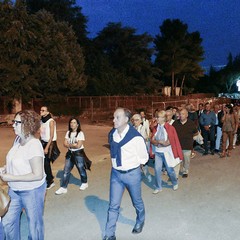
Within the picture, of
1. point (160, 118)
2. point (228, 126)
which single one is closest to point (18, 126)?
point (160, 118)

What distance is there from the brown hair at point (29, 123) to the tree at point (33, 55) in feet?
64.1

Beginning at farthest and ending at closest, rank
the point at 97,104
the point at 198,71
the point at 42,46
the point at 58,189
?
the point at 198,71 → the point at 97,104 → the point at 42,46 → the point at 58,189

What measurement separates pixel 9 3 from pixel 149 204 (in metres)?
19.9

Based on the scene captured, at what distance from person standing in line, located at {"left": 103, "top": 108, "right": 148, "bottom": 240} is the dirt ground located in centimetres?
46

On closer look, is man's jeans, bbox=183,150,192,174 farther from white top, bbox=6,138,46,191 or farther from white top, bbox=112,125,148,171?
white top, bbox=6,138,46,191

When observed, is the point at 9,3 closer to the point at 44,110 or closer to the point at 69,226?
the point at 44,110

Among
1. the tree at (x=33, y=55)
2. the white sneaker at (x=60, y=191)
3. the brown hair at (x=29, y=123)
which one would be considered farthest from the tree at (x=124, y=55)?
the brown hair at (x=29, y=123)

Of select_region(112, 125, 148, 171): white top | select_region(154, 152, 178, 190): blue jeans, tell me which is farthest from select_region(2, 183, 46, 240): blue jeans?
select_region(154, 152, 178, 190): blue jeans

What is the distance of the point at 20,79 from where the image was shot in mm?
22578

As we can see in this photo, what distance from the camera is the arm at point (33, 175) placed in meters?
3.25

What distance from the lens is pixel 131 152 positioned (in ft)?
14.3

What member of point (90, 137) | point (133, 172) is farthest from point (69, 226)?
point (90, 137)

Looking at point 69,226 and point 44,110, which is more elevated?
point 44,110

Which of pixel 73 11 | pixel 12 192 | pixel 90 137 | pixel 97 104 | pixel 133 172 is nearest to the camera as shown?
pixel 12 192
